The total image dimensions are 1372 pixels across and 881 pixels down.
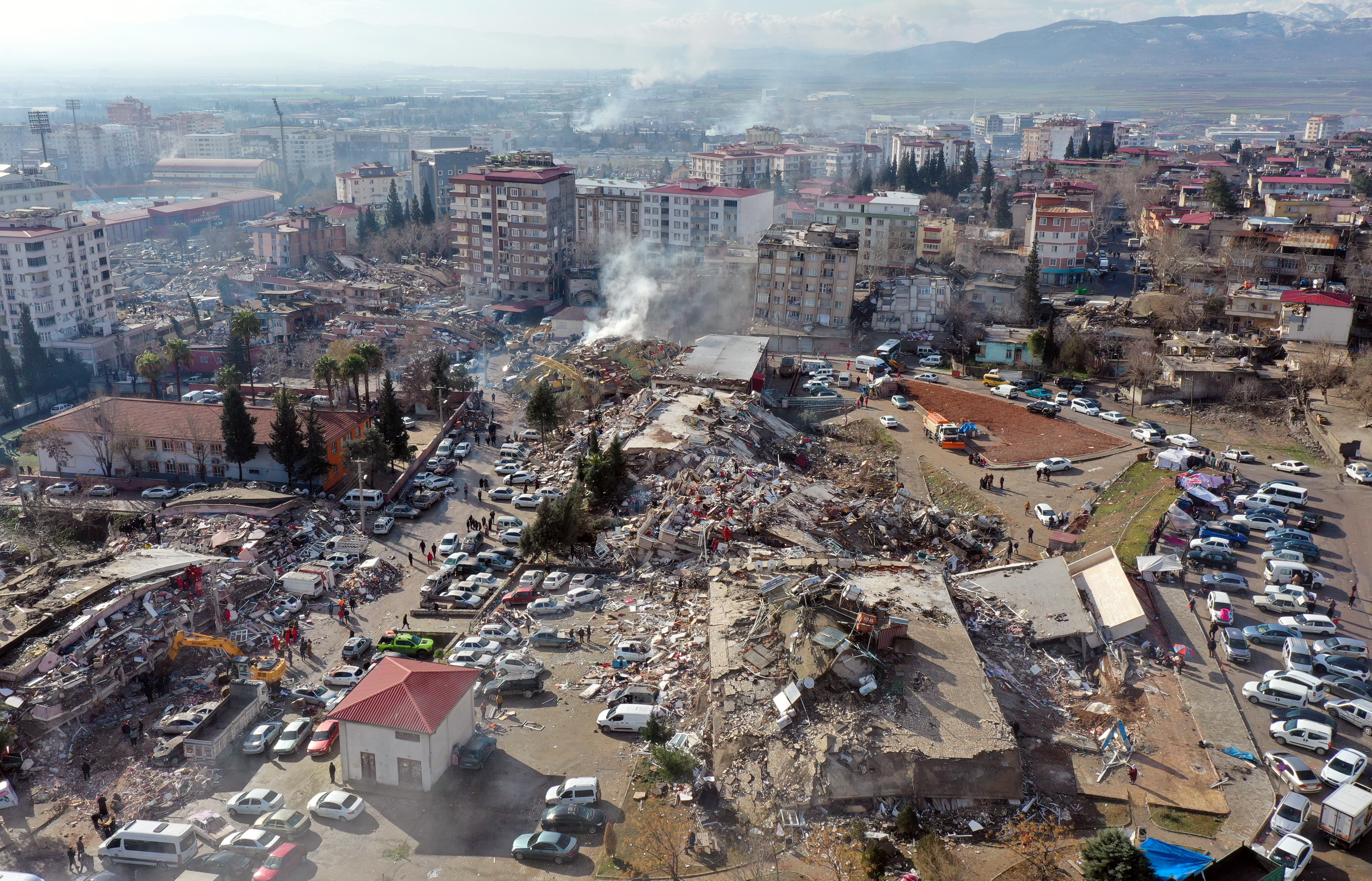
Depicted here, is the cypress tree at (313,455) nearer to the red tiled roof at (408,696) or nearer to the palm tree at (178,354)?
the palm tree at (178,354)

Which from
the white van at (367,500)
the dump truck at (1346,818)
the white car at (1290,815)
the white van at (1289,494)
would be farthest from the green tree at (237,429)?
the white van at (1289,494)

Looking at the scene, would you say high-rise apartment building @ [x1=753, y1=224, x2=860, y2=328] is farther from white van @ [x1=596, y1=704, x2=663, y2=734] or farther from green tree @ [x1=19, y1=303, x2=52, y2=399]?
white van @ [x1=596, y1=704, x2=663, y2=734]

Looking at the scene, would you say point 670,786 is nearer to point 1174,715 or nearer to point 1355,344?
point 1174,715

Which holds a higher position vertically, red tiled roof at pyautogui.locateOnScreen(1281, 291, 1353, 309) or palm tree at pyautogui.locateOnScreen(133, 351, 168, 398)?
red tiled roof at pyautogui.locateOnScreen(1281, 291, 1353, 309)

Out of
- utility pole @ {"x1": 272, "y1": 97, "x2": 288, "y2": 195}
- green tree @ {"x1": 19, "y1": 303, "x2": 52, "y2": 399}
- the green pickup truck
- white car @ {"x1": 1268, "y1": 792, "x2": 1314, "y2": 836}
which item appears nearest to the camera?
white car @ {"x1": 1268, "y1": 792, "x2": 1314, "y2": 836}

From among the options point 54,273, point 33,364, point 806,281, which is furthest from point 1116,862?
point 54,273

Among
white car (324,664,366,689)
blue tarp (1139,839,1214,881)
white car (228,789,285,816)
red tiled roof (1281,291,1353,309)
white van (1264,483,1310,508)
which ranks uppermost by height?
red tiled roof (1281,291,1353,309)

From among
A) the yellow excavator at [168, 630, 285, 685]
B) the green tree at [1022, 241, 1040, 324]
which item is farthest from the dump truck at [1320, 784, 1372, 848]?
the green tree at [1022, 241, 1040, 324]

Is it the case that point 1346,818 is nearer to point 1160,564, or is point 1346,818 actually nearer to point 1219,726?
point 1219,726

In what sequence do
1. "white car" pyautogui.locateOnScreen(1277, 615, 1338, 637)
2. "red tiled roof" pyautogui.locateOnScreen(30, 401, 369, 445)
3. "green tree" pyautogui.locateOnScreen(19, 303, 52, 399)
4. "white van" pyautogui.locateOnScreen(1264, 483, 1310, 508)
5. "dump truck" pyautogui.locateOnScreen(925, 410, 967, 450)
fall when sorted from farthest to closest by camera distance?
"green tree" pyautogui.locateOnScreen(19, 303, 52, 399) → "dump truck" pyautogui.locateOnScreen(925, 410, 967, 450) → "red tiled roof" pyautogui.locateOnScreen(30, 401, 369, 445) → "white van" pyautogui.locateOnScreen(1264, 483, 1310, 508) → "white car" pyautogui.locateOnScreen(1277, 615, 1338, 637)
